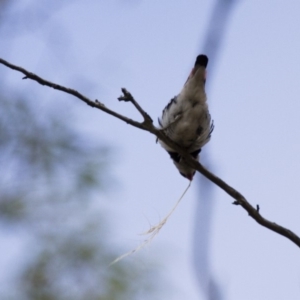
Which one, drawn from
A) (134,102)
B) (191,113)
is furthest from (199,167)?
(191,113)

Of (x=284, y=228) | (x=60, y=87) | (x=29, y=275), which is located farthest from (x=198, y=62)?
(x=29, y=275)

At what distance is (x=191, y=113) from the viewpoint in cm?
488

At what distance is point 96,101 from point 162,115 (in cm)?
156

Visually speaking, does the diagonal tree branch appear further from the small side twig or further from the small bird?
the small bird

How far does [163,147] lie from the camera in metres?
5.20

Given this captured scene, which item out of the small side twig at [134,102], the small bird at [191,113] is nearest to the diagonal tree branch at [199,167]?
the small side twig at [134,102]

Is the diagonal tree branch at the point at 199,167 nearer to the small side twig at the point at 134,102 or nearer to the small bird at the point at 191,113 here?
the small side twig at the point at 134,102

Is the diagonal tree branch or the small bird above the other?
the small bird

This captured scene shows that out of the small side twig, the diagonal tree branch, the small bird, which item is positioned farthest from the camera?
the small bird

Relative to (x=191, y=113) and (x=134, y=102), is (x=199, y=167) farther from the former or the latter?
(x=191, y=113)

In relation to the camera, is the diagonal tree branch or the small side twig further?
the small side twig

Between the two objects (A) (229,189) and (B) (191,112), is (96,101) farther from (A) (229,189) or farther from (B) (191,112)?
(B) (191,112)

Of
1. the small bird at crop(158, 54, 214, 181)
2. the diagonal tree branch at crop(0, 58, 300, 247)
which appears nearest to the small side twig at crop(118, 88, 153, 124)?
the diagonal tree branch at crop(0, 58, 300, 247)

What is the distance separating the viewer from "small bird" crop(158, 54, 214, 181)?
4879 mm
